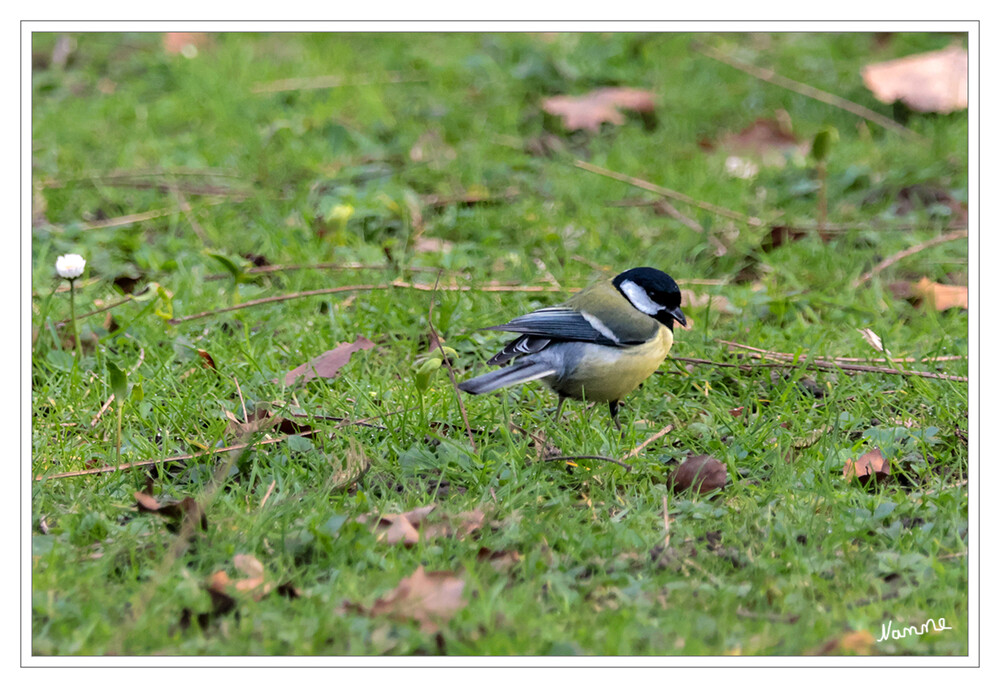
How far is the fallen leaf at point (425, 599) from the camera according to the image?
2.72 metres

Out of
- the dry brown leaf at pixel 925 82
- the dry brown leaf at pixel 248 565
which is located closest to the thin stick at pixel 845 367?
the dry brown leaf at pixel 248 565

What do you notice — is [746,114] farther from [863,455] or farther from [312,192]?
[863,455]

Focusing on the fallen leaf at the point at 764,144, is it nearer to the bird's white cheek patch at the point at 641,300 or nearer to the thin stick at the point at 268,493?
the bird's white cheek patch at the point at 641,300

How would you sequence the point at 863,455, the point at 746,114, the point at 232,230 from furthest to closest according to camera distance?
the point at 746,114 → the point at 232,230 → the point at 863,455

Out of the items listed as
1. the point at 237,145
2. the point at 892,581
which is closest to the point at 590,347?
the point at 892,581

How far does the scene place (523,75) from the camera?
732cm

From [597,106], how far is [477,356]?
3248 mm

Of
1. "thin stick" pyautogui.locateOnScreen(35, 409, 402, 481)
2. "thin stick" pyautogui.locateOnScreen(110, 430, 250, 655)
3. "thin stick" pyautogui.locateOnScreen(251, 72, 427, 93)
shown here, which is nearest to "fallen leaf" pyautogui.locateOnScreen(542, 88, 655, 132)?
"thin stick" pyautogui.locateOnScreen(251, 72, 427, 93)

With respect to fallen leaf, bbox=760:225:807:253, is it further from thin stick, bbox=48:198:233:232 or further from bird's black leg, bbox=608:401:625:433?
thin stick, bbox=48:198:233:232

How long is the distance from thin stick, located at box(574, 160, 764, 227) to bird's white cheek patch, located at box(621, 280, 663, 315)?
192cm

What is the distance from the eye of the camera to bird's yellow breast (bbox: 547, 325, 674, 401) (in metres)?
3.70

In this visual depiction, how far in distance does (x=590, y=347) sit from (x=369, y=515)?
1.06 meters

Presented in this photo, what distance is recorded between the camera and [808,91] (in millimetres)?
7199

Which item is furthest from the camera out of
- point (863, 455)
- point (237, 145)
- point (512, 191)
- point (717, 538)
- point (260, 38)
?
point (260, 38)
